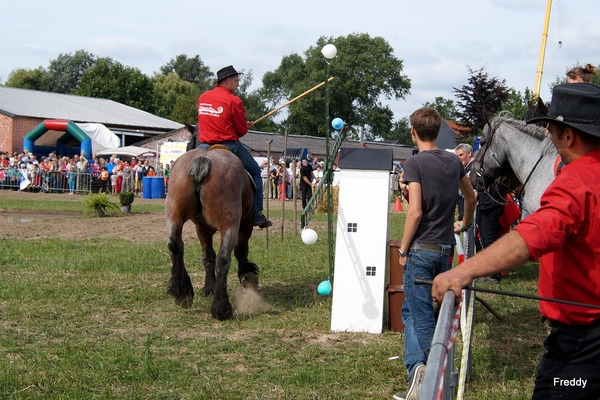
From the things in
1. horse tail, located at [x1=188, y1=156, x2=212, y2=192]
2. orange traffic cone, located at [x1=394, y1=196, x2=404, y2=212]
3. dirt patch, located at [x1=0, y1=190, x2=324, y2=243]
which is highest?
horse tail, located at [x1=188, y1=156, x2=212, y2=192]

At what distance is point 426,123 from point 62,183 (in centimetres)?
3241

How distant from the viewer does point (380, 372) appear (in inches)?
220

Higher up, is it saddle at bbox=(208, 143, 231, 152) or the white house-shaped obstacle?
saddle at bbox=(208, 143, 231, 152)

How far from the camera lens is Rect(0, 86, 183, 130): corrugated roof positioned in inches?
1970

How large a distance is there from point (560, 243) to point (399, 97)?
3295 inches

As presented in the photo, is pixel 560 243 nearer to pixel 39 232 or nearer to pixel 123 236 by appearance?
pixel 123 236

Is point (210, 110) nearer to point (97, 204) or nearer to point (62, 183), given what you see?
point (97, 204)

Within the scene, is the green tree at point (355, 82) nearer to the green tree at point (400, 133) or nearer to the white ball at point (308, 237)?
the green tree at point (400, 133)

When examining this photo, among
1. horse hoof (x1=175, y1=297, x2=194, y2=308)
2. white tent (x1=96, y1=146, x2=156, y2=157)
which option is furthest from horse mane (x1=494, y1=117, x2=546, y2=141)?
white tent (x1=96, y1=146, x2=156, y2=157)

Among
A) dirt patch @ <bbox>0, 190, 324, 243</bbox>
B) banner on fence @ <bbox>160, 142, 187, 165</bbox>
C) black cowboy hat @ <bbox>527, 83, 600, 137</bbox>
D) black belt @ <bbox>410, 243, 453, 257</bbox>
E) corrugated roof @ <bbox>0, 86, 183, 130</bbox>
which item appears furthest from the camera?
corrugated roof @ <bbox>0, 86, 183, 130</bbox>

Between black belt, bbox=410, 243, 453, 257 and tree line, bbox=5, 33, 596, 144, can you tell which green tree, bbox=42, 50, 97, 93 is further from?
black belt, bbox=410, 243, 453, 257

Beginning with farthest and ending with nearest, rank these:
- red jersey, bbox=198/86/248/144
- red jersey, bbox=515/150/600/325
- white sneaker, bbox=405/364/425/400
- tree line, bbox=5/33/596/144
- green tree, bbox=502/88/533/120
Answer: tree line, bbox=5/33/596/144, green tree, bbox=502/88/533/120, red jersey, bbox=198/86/248/144, white sneaker, bbox=405/364/425/400, red jersey, bbox=515/150/600/325

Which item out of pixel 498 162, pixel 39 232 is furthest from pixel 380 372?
pixel 39 232

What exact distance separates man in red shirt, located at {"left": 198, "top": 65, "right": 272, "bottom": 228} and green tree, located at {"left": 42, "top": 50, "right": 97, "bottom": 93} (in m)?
94.3
